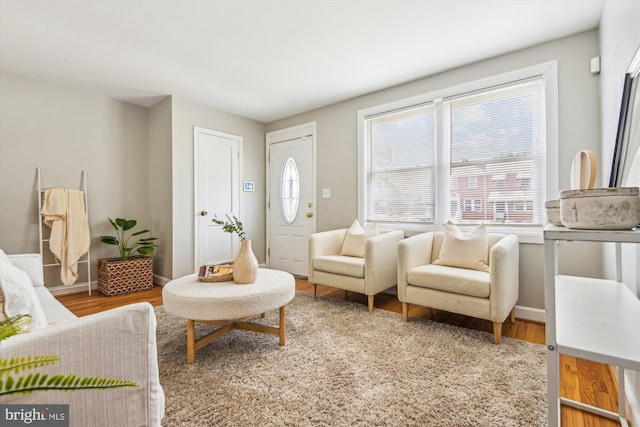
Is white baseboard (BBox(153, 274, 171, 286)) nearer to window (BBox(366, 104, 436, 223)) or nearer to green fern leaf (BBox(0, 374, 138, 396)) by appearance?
window (BBox(366, 104, 436, 223))

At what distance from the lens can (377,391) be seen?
154 centimetres

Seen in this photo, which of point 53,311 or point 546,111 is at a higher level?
point 546,111

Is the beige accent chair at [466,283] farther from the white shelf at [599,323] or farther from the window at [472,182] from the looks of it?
the white shelf at [599,323]

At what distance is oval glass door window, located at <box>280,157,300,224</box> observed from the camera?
173 inches

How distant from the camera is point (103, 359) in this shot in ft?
2.66

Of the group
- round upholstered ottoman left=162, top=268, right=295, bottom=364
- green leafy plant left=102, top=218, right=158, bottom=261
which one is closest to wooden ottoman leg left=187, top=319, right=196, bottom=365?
round upholstered ottoman left=162, top=268, right=295, bottom=364

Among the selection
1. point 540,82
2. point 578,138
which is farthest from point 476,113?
point 578,138

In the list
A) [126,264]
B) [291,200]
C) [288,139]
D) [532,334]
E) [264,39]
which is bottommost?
[532,334]

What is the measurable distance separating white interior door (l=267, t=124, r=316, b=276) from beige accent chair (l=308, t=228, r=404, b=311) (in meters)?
0.98

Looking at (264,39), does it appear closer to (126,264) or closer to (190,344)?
(190,344)

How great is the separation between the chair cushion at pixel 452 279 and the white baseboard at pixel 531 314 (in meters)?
0.63

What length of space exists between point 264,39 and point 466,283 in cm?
253

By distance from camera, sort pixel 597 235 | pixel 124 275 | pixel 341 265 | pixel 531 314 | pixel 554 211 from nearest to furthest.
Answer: pixel 597 235
pixel 554 211
pixel 531 314
pixel 341 265
pixel 124 275

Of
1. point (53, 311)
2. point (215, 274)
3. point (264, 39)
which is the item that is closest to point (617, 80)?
point (264, 39)
